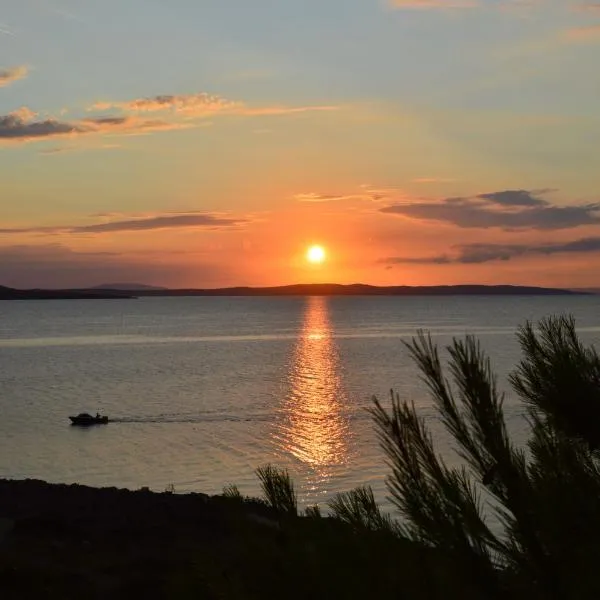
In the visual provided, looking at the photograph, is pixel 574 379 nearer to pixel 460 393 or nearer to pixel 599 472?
pixel 599 472

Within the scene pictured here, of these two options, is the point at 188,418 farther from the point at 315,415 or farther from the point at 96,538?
the point at 96,538

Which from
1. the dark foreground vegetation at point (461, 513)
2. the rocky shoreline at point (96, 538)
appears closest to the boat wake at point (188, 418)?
the rocky shoreline at point (96, 538)

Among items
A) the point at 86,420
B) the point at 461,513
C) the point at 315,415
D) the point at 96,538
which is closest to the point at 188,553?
the point at 96,538

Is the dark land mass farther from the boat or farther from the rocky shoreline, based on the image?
the boat

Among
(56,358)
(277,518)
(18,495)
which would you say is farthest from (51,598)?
(56,358)

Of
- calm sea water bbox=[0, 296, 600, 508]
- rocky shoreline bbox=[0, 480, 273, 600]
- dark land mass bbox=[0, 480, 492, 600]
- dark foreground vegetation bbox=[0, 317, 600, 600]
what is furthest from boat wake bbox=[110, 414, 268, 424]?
dark foreground vegetation bbox=[0, 317, 600, 600]

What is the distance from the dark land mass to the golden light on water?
1428 centimetres

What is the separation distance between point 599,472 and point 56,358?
11484 cm

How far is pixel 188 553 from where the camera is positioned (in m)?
21.9

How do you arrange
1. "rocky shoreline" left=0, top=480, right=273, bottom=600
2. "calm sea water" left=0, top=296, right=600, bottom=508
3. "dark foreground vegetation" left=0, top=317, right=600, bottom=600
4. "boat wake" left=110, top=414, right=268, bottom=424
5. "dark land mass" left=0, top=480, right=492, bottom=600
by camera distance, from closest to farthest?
"dark foreground vegetation" left=0, top=317, right=600, bottom=600 < "dark land mass" left=0, top=480, right=492, bottom=600 < "rocky shoreline" left=0, top=480, right=273, bottom=600 < "calm sea water" left=0, top=296, right=600, bottom=508 < "boat wake" left=110, top=414, right=268, bottom=424

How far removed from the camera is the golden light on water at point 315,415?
45.9 meters

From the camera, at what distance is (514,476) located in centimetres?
365

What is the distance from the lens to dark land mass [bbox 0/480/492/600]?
3660 mm

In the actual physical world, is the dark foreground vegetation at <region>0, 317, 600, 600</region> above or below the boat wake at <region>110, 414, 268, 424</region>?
above
